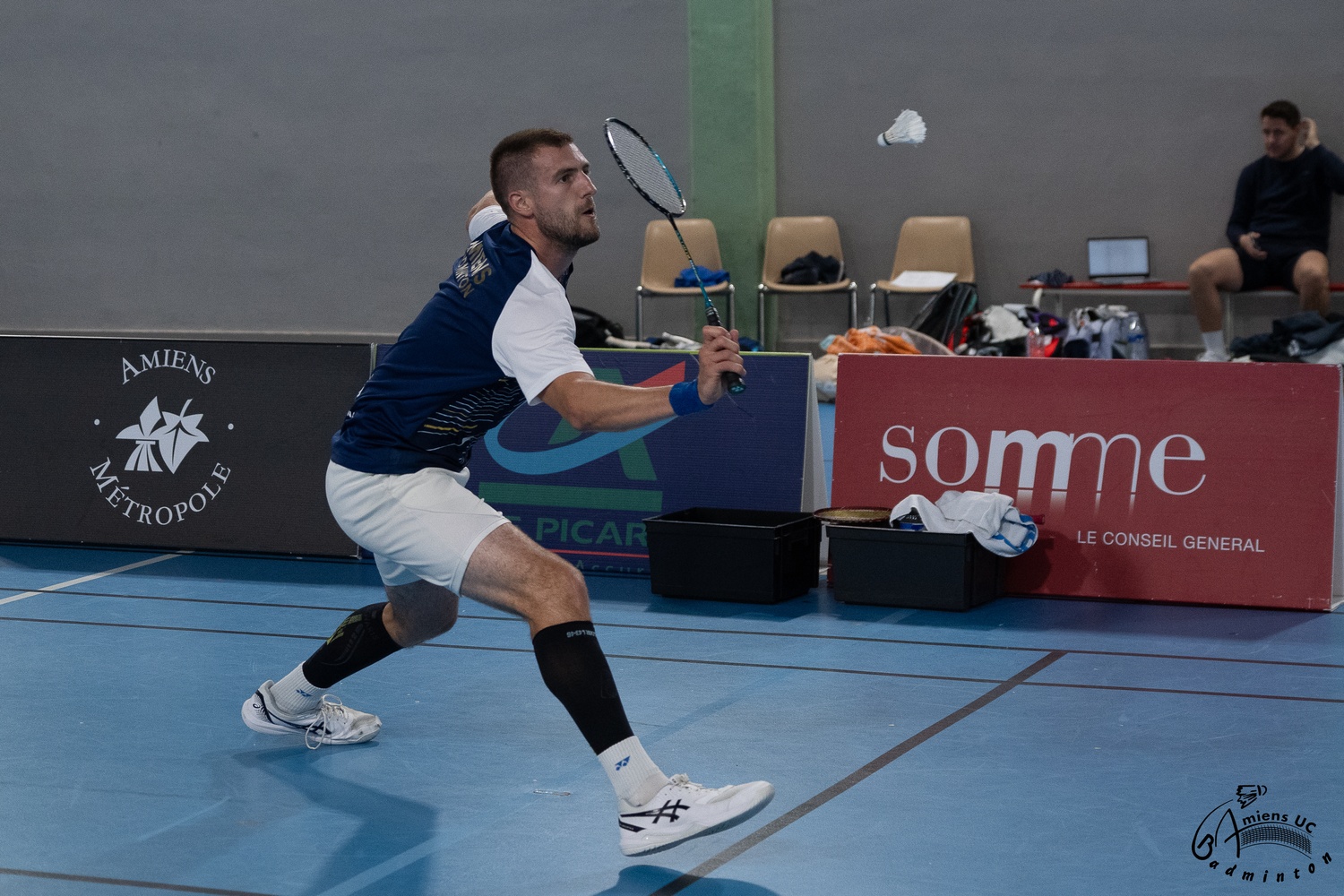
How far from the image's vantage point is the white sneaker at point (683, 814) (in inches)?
119

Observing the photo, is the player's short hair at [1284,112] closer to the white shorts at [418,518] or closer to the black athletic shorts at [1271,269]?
the black athletic shorts at [1271,269]

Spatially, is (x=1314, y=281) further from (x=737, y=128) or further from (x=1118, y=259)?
(x=737, y=128)

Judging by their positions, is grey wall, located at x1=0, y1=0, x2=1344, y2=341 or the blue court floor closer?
the blue court floor

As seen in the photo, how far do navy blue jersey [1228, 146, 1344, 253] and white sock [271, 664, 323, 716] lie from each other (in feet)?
31.3

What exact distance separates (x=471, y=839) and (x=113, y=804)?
3.12ft

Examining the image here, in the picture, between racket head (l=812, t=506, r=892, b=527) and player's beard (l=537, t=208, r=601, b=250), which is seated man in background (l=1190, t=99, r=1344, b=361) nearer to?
racket head (l=812, t=506, r=892, b=527)

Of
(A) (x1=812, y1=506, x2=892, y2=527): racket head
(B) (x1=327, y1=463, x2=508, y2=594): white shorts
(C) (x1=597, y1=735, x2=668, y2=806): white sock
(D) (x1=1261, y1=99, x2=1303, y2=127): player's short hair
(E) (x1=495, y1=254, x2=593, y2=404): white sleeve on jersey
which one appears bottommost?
(C) (x1=597, y1=735, x2=668, y2=806): white sock

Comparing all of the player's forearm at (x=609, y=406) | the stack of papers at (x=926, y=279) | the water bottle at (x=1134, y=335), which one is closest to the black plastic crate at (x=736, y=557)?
the player's forearm at (x=609, y=406)

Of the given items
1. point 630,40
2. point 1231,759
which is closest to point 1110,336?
point 630,40

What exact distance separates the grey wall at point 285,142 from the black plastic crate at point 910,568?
8.74 meters

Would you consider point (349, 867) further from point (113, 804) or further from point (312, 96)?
point (312, 96)

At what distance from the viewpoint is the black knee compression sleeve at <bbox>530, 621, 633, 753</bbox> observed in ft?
10.3

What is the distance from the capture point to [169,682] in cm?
470

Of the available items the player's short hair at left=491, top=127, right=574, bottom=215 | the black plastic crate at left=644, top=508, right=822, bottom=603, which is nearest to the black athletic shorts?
the black plastic crate at left=644, top=508, right=822, bottom=603
